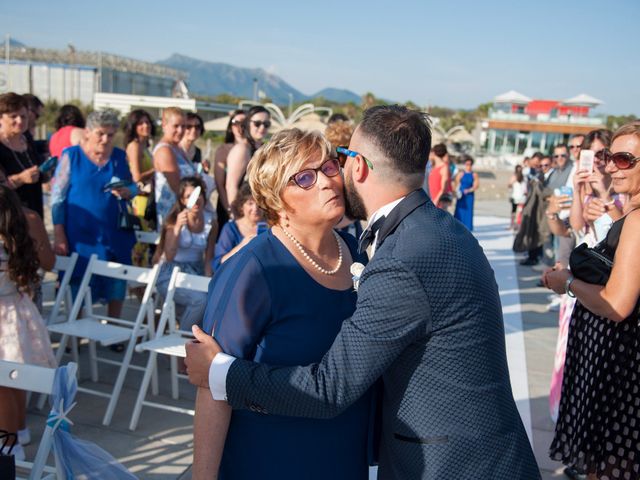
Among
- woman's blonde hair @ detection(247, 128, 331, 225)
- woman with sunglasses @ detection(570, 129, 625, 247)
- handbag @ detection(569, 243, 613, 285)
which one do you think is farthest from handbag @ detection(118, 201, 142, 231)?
handbag @ detection(569, 243, 613, 285)

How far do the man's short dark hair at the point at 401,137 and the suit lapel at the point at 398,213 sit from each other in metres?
0.10

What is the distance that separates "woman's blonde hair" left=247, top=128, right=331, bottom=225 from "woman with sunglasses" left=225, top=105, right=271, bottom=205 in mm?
3746

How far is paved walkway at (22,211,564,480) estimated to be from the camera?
12.3ft

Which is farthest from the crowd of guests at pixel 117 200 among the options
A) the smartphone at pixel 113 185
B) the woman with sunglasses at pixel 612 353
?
the woman with sunglasses at pixel 612 353

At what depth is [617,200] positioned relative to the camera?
4367 mm

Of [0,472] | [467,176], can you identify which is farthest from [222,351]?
[467,176]

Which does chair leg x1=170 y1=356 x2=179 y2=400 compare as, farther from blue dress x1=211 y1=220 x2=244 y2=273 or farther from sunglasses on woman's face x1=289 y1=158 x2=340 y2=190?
Answer: sunglasses on woman's face x1=289 y1=158 x2=340 y2=190

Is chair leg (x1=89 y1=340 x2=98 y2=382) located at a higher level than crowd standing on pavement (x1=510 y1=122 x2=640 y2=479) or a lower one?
lower

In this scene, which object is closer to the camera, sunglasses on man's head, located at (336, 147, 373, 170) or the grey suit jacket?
the grey suit jacket

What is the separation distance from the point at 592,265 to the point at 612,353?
418 mm

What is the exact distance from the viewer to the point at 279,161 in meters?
2.02

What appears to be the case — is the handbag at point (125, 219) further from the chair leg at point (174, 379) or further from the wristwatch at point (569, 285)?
the wristwatch at point (569, 285)

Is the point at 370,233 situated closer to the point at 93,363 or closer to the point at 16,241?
the point at 16,241

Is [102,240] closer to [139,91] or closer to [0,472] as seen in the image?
[0,472]
